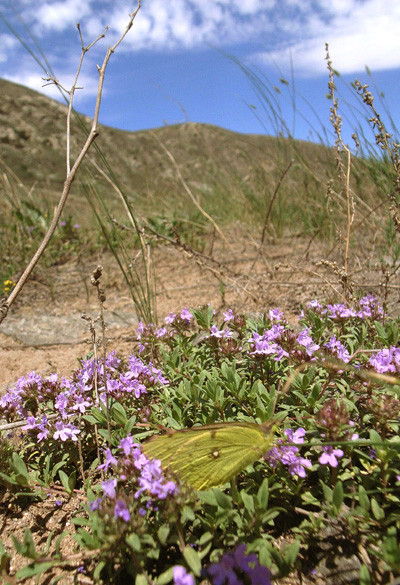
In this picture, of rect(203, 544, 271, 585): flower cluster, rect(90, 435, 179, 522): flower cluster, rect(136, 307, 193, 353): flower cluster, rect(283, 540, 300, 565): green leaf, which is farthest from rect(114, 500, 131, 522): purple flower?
rect(136, 307, 193, 353): flower cluster

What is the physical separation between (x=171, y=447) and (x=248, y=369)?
101cm

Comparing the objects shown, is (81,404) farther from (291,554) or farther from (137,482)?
(291,554)

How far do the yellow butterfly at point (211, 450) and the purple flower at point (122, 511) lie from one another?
202 millimetres

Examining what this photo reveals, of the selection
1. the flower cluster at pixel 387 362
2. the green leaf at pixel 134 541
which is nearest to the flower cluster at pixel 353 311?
the flower cluster at pixel 387 362

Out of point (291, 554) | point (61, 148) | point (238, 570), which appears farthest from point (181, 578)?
point (61, 148)

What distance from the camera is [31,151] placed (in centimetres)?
1969

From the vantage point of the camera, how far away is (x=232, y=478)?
148cm

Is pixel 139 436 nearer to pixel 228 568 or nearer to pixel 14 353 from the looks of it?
pixel 228 568

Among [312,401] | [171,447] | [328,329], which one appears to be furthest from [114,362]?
[328,329]

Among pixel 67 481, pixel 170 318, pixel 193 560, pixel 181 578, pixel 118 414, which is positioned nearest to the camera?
pixel 181 578

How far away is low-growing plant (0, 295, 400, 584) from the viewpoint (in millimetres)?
1359

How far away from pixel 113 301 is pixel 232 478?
11.7 ft

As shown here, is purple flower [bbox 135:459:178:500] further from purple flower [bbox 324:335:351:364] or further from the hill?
the hill

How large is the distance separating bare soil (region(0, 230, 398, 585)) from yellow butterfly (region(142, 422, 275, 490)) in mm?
524
